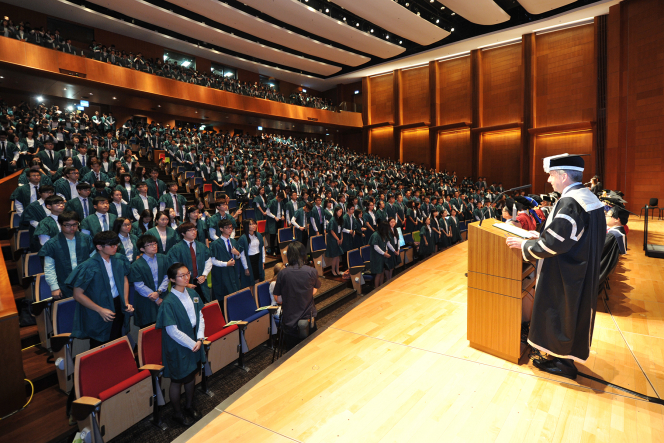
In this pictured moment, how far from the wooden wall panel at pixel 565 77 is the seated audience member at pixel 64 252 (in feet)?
59.4

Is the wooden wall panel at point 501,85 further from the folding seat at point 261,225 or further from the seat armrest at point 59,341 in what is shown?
the seat armrest at point 59,341

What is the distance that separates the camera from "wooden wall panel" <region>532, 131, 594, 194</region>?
48.9 feet

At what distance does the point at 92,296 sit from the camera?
127 inches

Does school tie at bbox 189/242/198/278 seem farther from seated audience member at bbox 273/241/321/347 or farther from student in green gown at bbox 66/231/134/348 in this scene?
seated audience member at bbox 273/241/321/347

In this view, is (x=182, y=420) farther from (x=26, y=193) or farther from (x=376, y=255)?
(x=26, y=193)

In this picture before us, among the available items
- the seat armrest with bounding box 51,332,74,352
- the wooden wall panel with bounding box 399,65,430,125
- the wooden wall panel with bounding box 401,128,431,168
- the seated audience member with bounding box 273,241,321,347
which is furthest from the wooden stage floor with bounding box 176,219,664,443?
the wooden wall panel with bounding box 399,65,430,125

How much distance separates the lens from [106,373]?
2789 millimetres

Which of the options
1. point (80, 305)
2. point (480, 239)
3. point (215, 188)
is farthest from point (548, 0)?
point (80, 305)

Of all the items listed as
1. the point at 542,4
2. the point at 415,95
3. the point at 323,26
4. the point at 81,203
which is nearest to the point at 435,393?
the point at 81,203

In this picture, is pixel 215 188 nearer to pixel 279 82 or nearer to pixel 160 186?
pixel 160 186

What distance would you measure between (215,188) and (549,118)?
15198 millimetres

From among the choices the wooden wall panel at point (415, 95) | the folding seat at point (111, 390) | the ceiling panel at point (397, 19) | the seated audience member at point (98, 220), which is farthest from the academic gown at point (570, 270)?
the wooden wall panel at point (415, 95)

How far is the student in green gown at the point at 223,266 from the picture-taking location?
14.7 feet

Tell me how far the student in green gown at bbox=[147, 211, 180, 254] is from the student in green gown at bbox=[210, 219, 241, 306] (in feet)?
1.57
